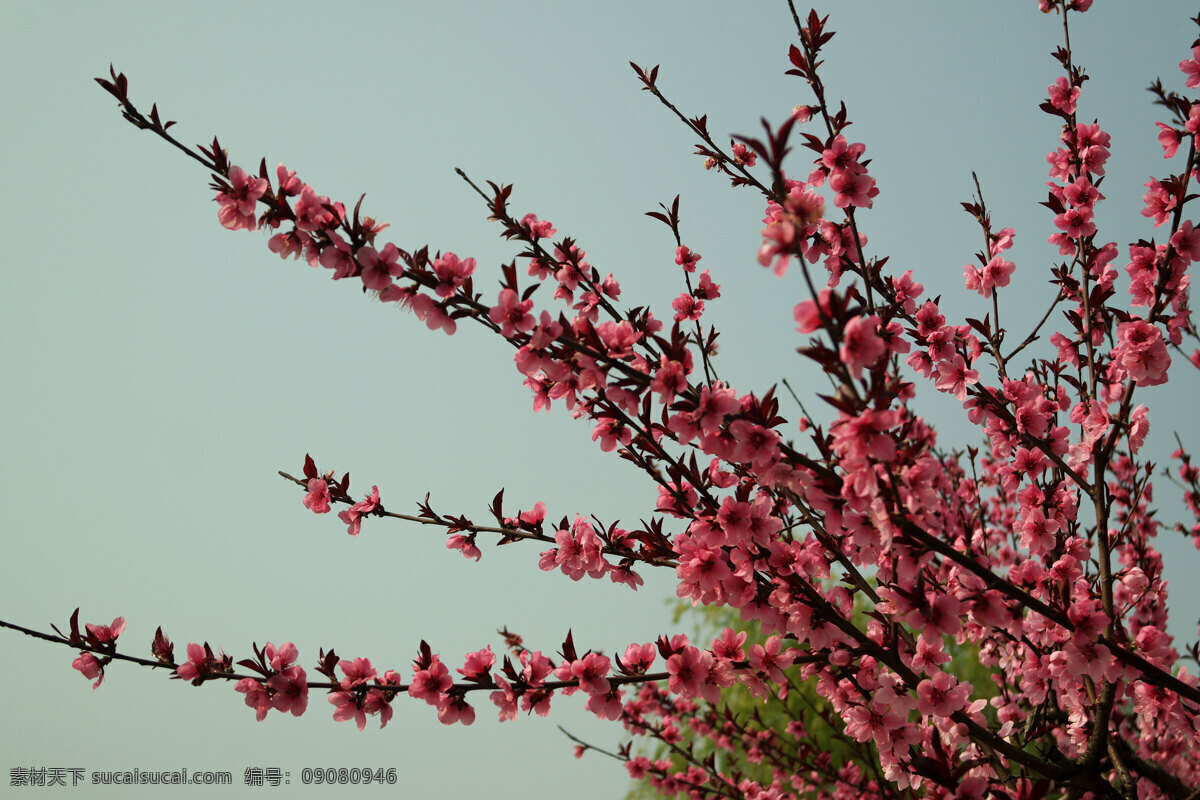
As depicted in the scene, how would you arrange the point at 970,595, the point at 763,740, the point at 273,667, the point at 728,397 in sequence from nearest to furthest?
the point at 728,397 < the point at 970,595 < the point at 273,667 < the point at 763,740

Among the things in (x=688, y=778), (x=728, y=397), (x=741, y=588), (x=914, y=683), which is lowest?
(x=688, y=778)

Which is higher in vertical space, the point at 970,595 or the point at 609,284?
the point at 609,284

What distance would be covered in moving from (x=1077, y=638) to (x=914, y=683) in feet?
1.63

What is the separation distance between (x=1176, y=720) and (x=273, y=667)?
327 cm

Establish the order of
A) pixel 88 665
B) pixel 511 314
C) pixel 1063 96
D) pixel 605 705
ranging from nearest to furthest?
pixel 511 314, pixel 605 705, pixel 88 665, pixel 1063 96

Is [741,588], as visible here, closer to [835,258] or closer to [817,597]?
[817,597]

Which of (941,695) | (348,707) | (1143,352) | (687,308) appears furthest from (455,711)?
(1143,352)

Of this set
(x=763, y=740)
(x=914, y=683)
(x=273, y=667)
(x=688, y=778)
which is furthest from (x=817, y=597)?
(x=763, y=740)

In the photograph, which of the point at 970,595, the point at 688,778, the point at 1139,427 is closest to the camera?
the point at 970,595

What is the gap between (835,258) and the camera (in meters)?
2.87

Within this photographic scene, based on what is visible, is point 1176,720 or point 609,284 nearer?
point 1176,720

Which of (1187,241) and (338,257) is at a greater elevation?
(1187,241)

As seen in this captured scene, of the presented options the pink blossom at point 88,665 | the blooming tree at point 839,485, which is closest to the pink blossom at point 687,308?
the blooming tree at point 839,485

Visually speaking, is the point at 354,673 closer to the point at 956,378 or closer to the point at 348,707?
the point at 348,707
